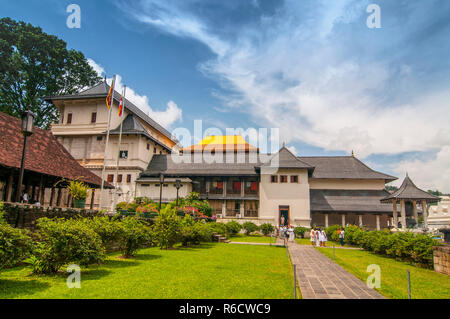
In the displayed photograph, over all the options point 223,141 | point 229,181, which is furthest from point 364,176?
point 223,141

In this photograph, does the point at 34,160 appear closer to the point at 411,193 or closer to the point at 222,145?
the point at 411,193

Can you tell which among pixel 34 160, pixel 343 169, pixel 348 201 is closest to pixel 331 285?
pixel 34 160

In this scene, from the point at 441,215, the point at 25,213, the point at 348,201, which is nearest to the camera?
the point at 25,213

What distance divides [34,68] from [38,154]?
2832 cm

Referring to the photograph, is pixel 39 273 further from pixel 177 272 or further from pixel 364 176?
pixel 364 176

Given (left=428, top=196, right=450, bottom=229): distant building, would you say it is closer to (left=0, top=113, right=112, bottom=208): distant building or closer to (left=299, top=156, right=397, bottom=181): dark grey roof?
(left=299, top=156, right=397, bottom=181): dark grey roof

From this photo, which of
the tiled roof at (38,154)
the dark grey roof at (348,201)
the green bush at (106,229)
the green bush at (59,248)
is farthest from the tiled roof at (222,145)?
the green bush at (59,248)

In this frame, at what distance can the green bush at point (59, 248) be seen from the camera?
6898 mm

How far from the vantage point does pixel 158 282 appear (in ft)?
22.4

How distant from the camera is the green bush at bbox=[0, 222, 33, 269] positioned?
548 cm

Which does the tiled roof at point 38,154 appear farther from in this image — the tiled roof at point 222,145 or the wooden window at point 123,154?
the tiled roof at point 222,145
